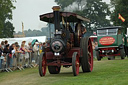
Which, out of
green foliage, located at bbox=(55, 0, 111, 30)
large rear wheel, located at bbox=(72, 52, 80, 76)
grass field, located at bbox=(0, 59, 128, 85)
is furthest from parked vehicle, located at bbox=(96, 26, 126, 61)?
green foliage, located at bbox=(55, 0, 111, 30)

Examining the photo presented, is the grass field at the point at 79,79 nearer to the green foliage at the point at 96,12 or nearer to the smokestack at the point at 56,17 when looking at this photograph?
the smokestack at the point at 56,17

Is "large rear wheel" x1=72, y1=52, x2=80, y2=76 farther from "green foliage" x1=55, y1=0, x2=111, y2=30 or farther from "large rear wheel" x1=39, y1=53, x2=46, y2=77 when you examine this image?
"green foliage" x1=55, y1=0, x2=111, y2=30

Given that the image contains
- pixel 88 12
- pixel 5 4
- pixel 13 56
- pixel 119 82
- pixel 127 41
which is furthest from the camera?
pixel 88 12

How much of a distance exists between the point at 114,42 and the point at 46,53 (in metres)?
12.5

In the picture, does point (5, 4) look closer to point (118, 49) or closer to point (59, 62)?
point (118, 49)

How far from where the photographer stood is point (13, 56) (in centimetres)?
1933

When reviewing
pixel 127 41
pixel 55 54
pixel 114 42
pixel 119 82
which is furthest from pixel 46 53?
pixel 127 41

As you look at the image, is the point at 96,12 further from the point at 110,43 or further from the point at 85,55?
the point at 85,55

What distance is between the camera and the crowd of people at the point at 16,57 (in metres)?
18.5

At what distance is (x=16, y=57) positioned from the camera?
771 inches

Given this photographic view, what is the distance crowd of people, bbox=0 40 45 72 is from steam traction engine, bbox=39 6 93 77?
2539 millimetres

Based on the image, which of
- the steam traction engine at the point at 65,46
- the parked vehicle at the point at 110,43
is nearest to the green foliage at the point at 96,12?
the parked vehicle at the point at 110,43

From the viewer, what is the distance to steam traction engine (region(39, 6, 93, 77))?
13.6 metres

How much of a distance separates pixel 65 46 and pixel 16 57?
663cm
